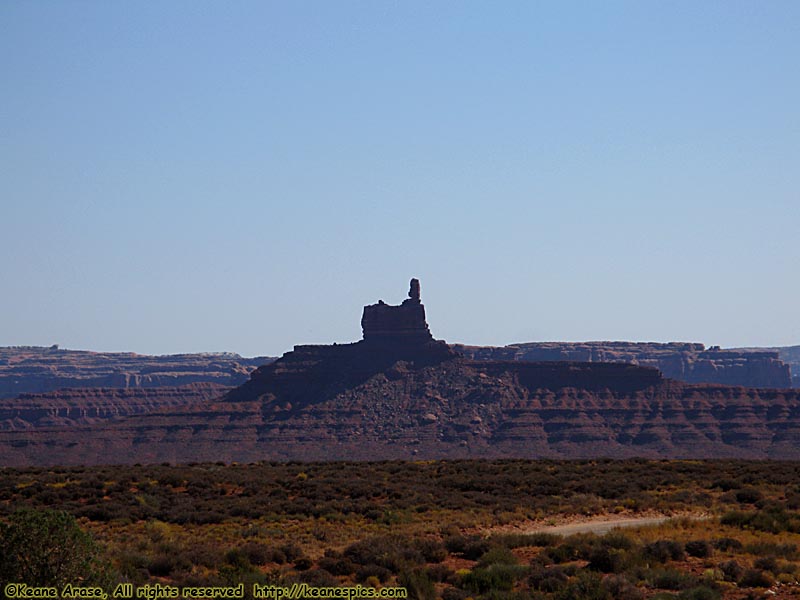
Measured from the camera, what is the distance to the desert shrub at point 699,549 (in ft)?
84.0

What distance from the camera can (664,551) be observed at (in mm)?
25188

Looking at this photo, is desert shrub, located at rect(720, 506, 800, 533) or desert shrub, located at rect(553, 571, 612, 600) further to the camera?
desert shrub, located at rect(720, 506, 800, 533)

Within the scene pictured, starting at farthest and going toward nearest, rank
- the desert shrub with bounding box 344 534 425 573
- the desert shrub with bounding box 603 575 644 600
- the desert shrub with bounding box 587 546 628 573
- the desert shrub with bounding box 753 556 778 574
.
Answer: the desert shrub with bounding box 344 534 425 573 → the desert shrub with bounding box 587 546 628 573 → the desert shrub with bounding box 753 556 778 574 → the desert shrub with bounding box 603 575 644 600

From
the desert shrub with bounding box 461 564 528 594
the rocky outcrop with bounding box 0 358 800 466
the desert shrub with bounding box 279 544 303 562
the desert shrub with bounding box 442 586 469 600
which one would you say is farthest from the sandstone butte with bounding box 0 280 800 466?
the desert shrub with bounding box 442 586 469 600

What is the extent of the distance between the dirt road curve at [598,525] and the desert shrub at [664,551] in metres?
4.71

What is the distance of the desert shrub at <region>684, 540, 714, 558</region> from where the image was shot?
25609mm

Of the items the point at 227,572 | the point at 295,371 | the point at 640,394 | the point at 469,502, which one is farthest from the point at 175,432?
the point at 227,572

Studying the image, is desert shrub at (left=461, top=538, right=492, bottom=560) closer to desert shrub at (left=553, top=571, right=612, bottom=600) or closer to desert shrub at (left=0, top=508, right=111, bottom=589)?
desert shrub at (left=553, top=571, right=612, bottom=600)

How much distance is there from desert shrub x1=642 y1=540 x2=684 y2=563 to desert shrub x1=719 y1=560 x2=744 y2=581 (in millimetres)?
1321

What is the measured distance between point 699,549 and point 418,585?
7453 millimetres

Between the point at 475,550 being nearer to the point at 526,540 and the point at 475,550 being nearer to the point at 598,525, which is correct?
the point at 526,540

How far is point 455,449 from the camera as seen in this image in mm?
141375

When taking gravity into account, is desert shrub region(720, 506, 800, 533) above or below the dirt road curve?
above

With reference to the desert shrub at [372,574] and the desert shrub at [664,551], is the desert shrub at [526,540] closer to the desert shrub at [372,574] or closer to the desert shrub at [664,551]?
the desert shrub at [664,551]
